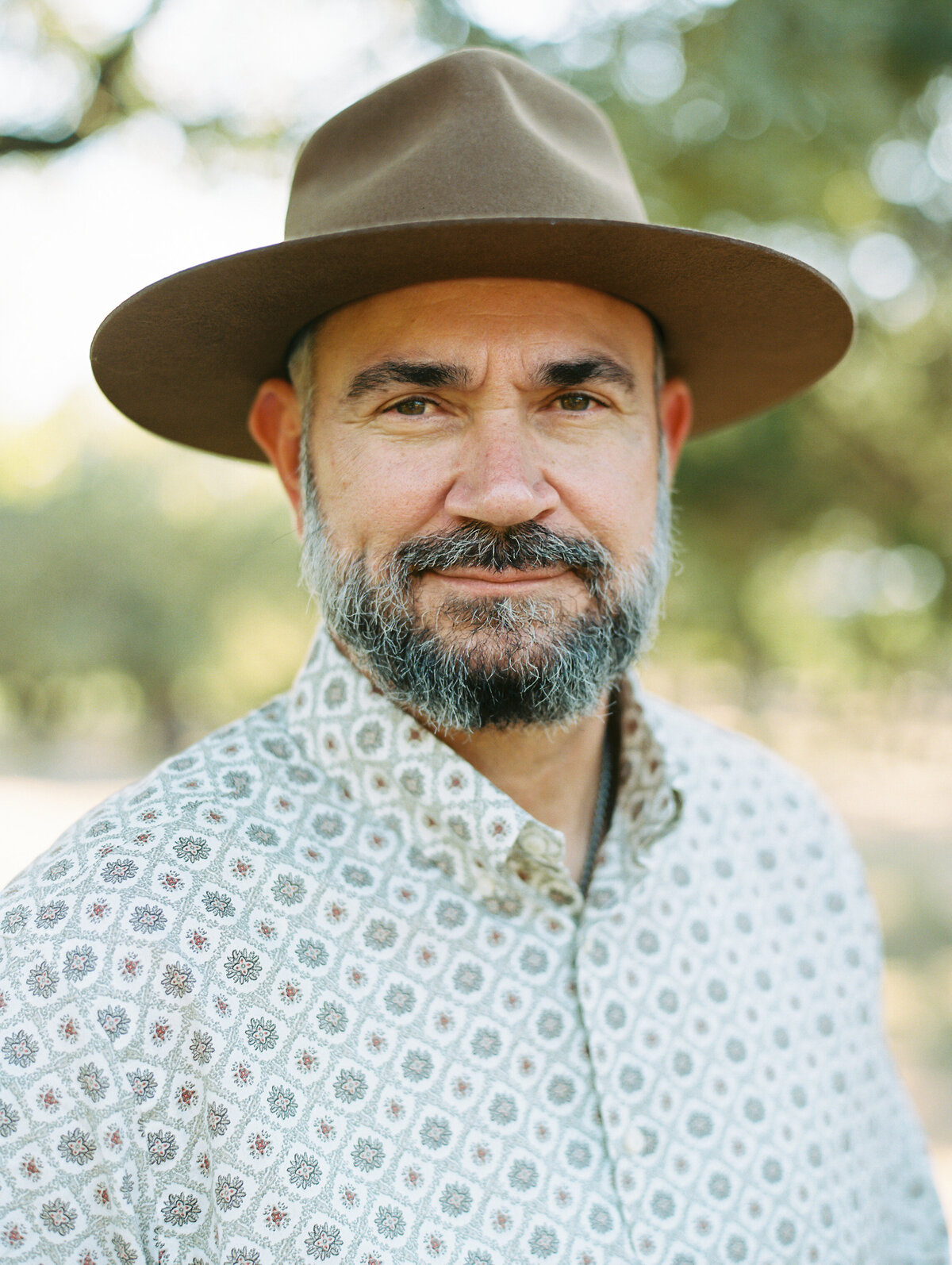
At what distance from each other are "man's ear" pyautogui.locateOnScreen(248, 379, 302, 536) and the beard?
1.02 feet

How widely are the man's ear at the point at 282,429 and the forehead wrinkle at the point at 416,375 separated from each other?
0.28 m

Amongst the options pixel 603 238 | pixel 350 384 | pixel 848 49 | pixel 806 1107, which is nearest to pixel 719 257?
pixel 603 238

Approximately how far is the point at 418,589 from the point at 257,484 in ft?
57.2

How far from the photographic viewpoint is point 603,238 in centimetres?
147

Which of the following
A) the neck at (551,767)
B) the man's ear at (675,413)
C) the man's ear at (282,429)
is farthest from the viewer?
the man's ear at (675,413)

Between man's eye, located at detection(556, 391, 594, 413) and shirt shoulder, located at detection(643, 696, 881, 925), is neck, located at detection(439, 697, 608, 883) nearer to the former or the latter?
shirt shoulder, located at detection(643, 696, 881, 925)

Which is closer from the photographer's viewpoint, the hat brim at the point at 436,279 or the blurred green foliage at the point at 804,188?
the hat brim at the point at 436,279

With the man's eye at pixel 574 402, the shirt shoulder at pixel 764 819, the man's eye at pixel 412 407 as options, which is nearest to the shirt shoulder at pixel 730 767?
the shirt shoulder at pixel 764 819

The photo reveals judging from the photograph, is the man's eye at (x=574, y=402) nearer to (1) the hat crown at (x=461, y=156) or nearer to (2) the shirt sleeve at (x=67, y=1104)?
(1) the hat crown at (x=461, y=156)

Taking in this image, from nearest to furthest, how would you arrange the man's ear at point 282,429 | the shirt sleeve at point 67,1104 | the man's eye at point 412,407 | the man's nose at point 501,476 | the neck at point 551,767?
the shirt sleeve at point 67,1104
the man's nose at point 501,476
the man's eye at point 412,407
the neck at point 551,767
the man's ear at point 282,429

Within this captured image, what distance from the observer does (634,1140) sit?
4.65ft

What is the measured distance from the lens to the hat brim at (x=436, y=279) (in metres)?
1.45

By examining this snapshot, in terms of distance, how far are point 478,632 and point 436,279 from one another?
0.56m

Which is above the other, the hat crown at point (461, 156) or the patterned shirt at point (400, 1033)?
the hat crown at point (461, 156)
